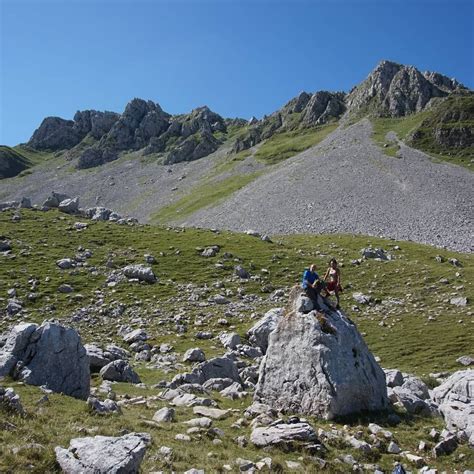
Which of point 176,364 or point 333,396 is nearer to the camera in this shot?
point 333,396

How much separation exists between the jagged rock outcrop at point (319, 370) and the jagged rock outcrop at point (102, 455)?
30.8 feet

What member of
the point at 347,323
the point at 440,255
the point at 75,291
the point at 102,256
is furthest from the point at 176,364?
the point at 440,255

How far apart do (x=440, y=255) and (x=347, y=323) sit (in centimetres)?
4873

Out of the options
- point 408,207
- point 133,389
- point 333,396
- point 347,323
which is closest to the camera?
point 333,396

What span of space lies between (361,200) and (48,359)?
95.3 m

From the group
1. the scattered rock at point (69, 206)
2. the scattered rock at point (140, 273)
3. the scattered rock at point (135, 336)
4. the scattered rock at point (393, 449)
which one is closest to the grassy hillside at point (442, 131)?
the scattered rock at point (69, 206)

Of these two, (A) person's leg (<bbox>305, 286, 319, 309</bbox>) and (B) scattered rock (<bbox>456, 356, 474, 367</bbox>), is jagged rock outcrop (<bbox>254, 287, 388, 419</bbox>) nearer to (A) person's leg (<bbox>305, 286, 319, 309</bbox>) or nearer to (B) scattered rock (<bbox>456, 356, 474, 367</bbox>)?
(A) person's leg (<bbox>305, 286, 319, 309</bbox>)

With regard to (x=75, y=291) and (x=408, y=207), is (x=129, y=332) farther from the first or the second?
(x=408, y=207)

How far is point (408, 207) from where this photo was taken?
10156 centimetres

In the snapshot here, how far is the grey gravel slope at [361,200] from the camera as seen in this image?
302 feet

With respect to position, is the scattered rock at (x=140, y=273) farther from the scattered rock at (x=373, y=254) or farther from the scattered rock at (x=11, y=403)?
the scattered rock at (x=11, y=403)

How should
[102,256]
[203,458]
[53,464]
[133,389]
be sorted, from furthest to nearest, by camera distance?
[102,256], [133,389], [203,458], [53,464]

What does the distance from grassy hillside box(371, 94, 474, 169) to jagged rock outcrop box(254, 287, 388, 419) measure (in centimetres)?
12933

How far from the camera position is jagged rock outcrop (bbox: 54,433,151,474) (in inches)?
442
